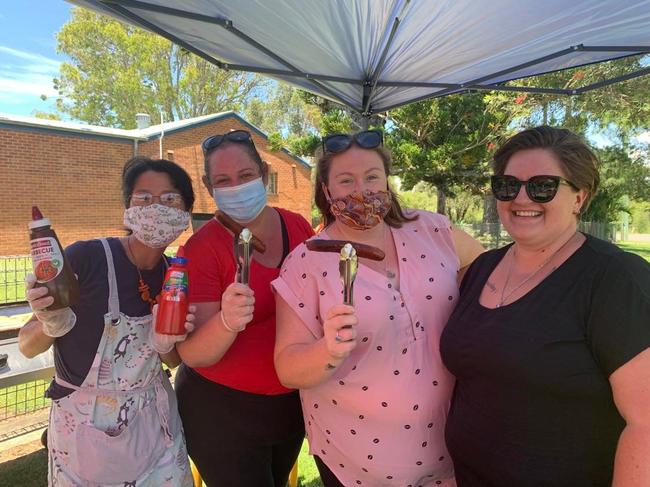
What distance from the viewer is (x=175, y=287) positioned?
6.05 ft

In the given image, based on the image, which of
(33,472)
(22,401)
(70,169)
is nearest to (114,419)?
(33,472)

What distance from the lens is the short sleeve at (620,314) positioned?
132 centimetres

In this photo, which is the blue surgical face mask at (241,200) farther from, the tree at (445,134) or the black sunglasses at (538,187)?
the tree at (445,134)

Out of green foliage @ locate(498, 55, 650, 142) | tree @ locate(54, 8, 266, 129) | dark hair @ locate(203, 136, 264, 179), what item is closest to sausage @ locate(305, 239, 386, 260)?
dark hair @ locate(203, 136, 264, 179)

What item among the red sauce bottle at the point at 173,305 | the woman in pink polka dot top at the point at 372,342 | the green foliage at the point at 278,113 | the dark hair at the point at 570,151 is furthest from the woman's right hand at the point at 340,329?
the green foliage at the point at 278,113

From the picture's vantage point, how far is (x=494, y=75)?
4207 mm

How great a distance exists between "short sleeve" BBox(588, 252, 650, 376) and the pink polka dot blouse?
63 cm

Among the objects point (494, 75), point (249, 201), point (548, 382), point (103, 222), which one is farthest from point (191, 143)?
point (548, 382)

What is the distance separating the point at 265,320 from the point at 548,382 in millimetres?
1297

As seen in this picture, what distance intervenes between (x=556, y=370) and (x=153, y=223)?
1.85 metres

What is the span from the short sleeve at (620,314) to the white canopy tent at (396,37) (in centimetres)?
221

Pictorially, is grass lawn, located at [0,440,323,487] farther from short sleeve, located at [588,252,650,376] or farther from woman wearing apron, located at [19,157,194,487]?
short sleeve, located at [588,252,650,376]

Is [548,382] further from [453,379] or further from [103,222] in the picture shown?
[103,222]

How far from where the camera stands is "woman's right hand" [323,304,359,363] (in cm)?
144
